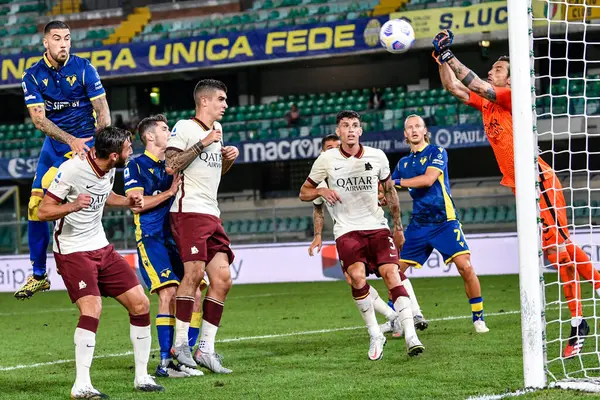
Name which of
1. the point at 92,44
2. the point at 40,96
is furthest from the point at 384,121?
the point at 40,96

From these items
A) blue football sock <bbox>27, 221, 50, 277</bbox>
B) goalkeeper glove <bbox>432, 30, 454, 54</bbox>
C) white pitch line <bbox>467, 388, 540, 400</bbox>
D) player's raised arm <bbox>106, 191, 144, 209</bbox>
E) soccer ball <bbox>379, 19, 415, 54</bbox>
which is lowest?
white pitch line <bbox>467, 388, 540, 400</bbox>

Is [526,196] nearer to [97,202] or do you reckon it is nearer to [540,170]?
[540,170]

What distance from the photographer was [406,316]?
784cm

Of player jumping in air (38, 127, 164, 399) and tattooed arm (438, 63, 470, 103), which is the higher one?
tattooed arm (438, 63, 470, 103)

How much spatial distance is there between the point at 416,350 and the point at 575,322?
1.31 metres

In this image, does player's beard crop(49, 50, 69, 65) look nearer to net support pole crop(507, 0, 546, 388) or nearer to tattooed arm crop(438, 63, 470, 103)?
tattooed arm crop(438, 63, 470, 103)

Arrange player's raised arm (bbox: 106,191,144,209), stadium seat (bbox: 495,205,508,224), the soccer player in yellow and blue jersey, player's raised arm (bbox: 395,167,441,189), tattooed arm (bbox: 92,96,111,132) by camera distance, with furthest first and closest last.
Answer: stadium seat (bbox: 495,205,508,224) < the soccer player in yellow and blue jersey < player's raised arm (bbox: 395,167,441,189) < tattooed arm (bbox: 92,96,111,132) < player's raised arm (bbox: 106,191,144,209)

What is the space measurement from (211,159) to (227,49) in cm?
1862

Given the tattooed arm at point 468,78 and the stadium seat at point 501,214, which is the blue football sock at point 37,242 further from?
the stadium seat at point 501,214

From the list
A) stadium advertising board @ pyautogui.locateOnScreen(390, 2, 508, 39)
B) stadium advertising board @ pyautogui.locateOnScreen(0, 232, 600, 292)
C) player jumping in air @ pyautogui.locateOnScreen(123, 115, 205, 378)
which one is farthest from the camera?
stadium advertising board @ pyautogui.locateOnScreen(390, 2, 508, 39)

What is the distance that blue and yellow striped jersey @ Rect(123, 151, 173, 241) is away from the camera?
8109 millimetres

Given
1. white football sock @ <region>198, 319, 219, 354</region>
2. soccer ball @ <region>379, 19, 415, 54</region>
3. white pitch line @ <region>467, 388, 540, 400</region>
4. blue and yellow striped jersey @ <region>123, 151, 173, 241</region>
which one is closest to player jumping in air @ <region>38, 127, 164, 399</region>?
white football sock @ <region>198, 319, 219, 354</region>

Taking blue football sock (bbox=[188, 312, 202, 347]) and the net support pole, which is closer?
the net support pole

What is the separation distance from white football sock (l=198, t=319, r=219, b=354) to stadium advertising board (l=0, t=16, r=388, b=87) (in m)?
17.7
